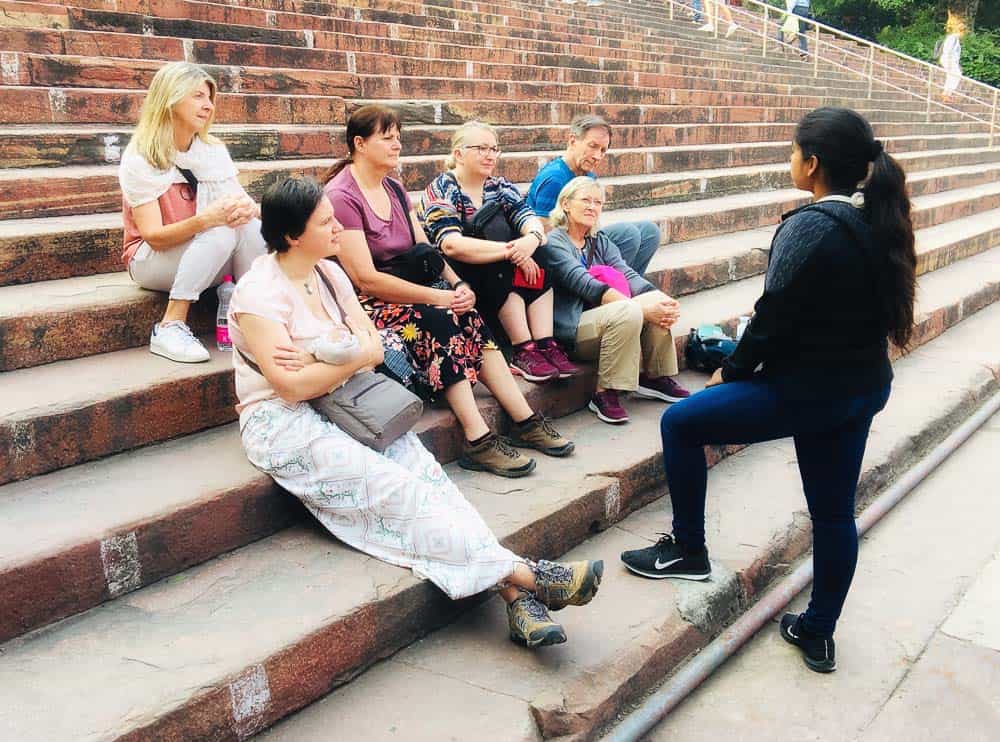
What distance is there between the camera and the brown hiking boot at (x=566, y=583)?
282 cm

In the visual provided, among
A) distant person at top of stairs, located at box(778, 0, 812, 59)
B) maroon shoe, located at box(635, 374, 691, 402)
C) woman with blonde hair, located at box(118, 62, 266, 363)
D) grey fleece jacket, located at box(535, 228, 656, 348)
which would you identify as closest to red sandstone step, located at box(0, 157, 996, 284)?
woman with blonde hair, located at box(118, 62, 266, 363)

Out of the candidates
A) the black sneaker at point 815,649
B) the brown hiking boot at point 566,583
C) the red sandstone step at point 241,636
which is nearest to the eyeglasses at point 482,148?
the red sandstone step at point 241,636

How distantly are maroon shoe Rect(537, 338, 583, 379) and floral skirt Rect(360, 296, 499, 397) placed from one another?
702 mm

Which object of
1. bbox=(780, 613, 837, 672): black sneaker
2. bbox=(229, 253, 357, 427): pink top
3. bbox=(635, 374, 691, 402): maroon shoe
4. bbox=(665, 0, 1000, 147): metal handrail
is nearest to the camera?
bbox=(229, 253, 357, 427): pink top

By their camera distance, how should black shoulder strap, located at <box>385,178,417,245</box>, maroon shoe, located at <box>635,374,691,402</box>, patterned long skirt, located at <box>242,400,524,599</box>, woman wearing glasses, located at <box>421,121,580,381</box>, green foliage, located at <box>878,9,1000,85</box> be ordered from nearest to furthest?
patterned long skirt, located at <box>242,400,524,599</box>
black shoulder strap, located at <box>385,178,417,245</box>
woman wearing glasses, located at <box>421,121,580,381</box>
maroon shoe, located at <box>635,374,691,402</box>
green foliage, located at <box>878,9,1000,85</box>

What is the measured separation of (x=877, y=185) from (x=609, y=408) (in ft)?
6.36

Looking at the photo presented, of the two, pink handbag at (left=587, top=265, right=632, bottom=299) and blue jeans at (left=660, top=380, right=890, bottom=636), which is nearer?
blue jeans at (left=660, top=380, right=890, bottom=636)

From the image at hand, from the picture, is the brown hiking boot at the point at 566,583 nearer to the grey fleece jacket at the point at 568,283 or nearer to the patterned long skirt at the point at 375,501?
the patterned long skirt at the point at 375,501

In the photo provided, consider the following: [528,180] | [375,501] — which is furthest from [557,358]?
[528,180]

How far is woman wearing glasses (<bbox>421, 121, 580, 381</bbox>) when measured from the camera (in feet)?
13.5

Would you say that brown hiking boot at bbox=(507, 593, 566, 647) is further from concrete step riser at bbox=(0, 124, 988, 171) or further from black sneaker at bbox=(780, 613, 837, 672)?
concrete step riser at bbox=(0, 124, 988, 171)

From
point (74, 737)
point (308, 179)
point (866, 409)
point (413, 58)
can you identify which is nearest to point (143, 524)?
point (74, 737)

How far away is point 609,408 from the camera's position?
14.5 ft

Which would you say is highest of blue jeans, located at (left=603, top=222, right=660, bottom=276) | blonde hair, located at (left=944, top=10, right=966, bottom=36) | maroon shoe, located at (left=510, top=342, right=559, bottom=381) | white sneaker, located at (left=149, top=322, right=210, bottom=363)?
blonde hair, located at (left=944, top=10, right=966, bottom=36)
